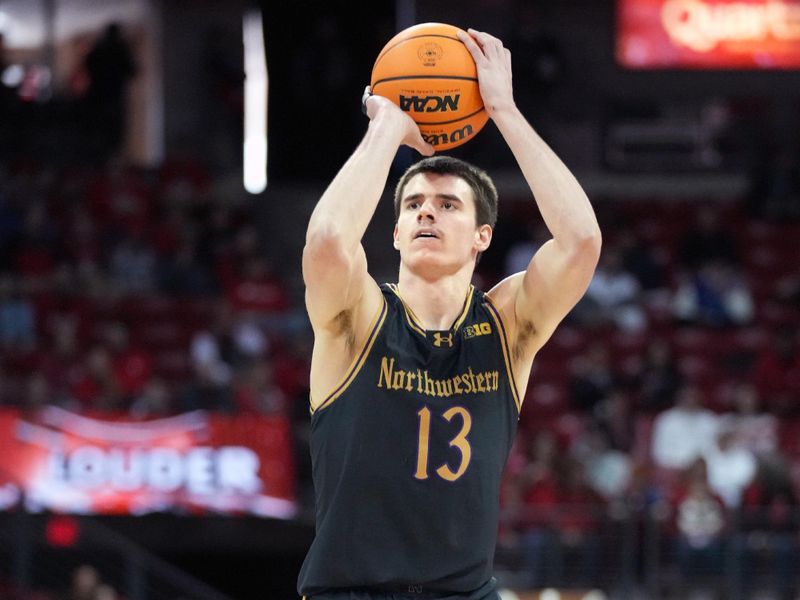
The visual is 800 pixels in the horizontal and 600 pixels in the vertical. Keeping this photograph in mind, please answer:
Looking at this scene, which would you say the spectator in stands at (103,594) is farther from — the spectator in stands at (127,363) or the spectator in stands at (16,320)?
the spectator in stands at (16,320)

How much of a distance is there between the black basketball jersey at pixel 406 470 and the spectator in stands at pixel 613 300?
13093 millimetres

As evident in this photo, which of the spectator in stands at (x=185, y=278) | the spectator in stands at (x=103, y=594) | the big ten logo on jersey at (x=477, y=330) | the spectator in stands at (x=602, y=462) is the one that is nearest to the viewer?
the big ten logo on jersey at (x=477, y=330)

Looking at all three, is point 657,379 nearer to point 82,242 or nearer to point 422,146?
point 82,242

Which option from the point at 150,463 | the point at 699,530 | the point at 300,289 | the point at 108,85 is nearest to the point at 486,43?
the point at 699,530

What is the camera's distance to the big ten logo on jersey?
444 cm

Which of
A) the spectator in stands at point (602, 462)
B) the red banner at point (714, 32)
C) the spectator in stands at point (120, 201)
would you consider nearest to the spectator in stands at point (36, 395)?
the spectator in stands at point (120, 201)

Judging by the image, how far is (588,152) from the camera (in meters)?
21.8

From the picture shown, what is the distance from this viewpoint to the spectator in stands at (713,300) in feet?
57.8

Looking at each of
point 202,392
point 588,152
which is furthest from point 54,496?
point 588,152

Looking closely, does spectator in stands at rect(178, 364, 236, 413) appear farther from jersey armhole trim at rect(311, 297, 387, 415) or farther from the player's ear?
jersey armhole trim at rect(311, 297, 387, 415)

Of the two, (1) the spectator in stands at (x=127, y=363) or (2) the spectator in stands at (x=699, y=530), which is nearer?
(2) the spectator in stands at (x=699, y=530)

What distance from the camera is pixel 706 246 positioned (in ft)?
62.2

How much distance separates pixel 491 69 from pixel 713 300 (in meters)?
13.7

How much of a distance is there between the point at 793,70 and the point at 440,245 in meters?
14.6
